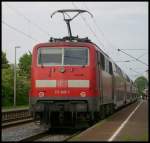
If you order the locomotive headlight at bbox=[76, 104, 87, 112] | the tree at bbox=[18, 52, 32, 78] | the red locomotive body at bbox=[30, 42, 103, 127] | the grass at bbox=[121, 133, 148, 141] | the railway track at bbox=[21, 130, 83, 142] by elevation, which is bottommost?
the railway track at bbox=[21, 130, 83, 142]

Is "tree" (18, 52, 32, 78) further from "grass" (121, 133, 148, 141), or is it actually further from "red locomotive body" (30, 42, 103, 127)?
"grass" (121, 133, 148, 141)

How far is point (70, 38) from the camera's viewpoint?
2105cm

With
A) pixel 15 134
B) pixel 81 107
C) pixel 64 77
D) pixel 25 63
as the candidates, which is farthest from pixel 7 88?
pixel 81 107

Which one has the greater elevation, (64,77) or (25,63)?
(25,63)

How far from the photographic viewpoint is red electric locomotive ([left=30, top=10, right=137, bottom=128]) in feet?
63.4

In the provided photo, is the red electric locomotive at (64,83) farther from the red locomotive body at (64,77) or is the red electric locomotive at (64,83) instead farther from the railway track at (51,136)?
the railway track at (51,136)

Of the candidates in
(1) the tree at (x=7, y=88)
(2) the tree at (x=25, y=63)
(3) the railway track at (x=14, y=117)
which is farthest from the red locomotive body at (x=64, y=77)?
(2) the tree at (x=25, y=63)

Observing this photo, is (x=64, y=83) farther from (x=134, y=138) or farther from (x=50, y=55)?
(x=134, y=138)

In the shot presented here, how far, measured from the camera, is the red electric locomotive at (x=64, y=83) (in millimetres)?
19312

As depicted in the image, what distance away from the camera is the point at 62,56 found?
65.5 ft

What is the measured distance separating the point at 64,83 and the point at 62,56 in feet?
3.73

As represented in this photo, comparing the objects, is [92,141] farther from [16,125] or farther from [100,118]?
[16,125]

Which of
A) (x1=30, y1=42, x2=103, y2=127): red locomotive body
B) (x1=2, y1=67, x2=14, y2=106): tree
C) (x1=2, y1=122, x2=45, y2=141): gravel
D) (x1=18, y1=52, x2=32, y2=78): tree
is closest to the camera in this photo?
(x1=2, y1=122, x2=45, y2=141): gravel

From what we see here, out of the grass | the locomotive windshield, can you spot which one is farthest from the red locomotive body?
the grass
